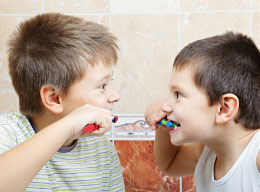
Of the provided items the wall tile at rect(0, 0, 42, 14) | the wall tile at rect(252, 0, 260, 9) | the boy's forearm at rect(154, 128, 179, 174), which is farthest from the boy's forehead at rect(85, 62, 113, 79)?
the wall tile at rect(252, 0, 260, 9)

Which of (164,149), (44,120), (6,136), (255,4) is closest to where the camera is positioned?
(6,136)

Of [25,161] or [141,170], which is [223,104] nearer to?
[25,161]

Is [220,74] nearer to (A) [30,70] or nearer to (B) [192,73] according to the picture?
(B) [192,73]

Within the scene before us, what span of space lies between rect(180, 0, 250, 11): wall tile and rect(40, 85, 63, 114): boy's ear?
673mm

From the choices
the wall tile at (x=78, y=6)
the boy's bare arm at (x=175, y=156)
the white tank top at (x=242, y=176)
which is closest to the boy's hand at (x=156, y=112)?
the boy's bare arm at (x=175, y=156)

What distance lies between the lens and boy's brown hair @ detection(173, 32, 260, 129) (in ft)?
2.93

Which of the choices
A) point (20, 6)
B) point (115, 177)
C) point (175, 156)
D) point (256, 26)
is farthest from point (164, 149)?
point (20, 6)

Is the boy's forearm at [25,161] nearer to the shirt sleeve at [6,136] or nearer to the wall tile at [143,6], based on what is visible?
the shirt sleeve at [6,136]

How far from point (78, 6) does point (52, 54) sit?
544 millimetres

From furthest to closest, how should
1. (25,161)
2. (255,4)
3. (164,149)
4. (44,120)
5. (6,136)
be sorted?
(255,4), (164,149), (44,120), (6,136), (25,161)

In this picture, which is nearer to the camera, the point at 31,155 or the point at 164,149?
the point at 31,155

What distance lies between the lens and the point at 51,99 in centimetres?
93

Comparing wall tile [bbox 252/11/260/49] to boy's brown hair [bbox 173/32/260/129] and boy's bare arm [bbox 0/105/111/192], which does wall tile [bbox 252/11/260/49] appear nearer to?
boy's brown hair [bbox 173/32/260/129]

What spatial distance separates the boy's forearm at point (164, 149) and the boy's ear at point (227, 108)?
0.24 meters
